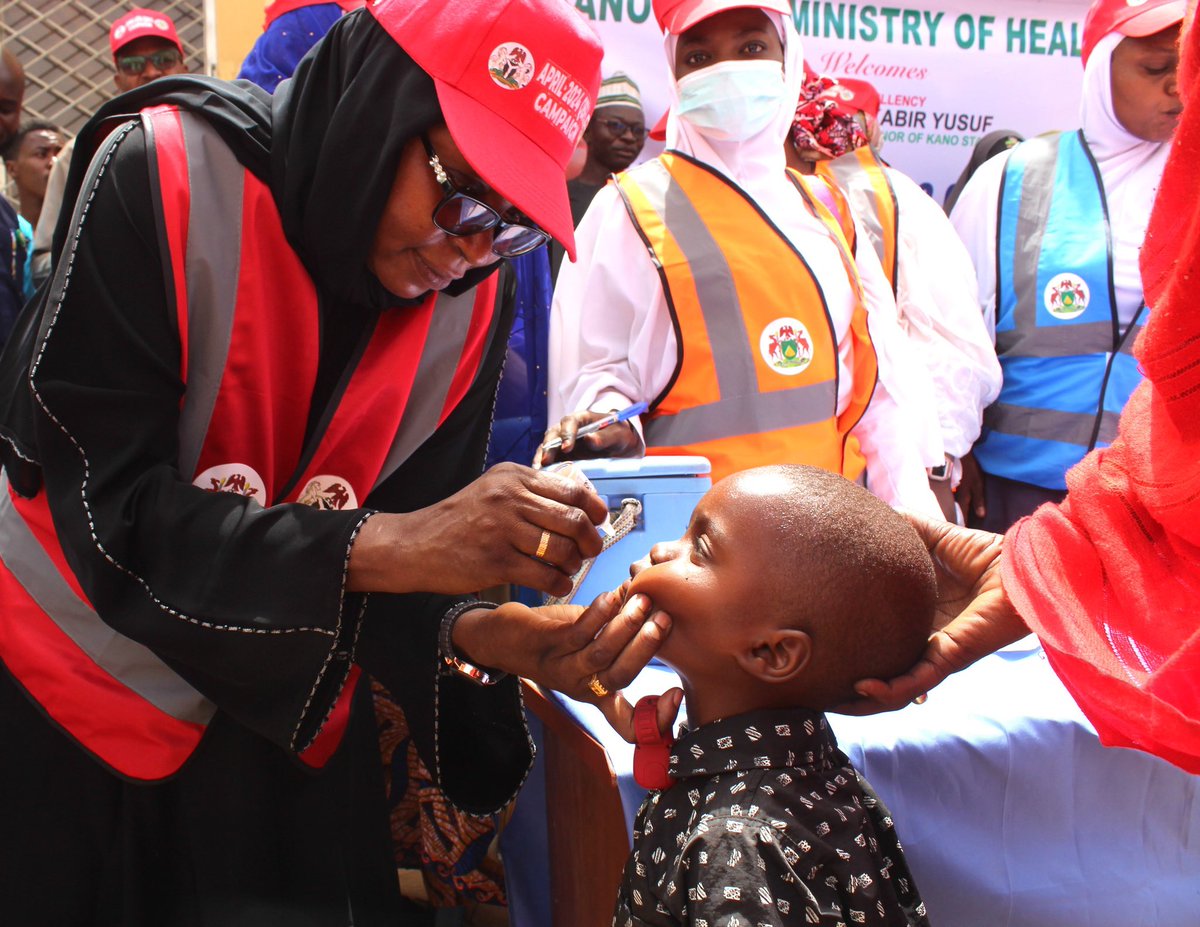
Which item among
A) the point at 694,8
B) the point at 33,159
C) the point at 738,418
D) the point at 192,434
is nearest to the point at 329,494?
the point at 192,434

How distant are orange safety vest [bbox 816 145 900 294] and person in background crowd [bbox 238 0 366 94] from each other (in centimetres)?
169

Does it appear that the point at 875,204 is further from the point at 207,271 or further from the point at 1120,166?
the point at 207,271

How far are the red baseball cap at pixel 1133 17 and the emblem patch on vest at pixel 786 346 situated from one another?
1.55 metres

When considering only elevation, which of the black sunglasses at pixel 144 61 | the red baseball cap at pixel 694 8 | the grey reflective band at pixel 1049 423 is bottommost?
the grey reflective band at pixel 1049 423

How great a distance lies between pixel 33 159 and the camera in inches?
201

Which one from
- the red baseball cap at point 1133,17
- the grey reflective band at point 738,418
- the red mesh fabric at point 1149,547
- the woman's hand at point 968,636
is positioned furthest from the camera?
the red baseball cap at point 1133,17

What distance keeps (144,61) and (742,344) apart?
11.6ft

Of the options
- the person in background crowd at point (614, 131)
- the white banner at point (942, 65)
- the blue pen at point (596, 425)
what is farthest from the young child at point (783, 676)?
the white banner at point (942, 65)

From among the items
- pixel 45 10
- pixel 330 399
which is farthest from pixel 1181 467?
pixel 45 10

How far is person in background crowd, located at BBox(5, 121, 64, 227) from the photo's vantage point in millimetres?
5098

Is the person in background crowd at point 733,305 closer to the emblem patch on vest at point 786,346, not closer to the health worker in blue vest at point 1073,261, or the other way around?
the emblem patch on vest at point 786,346

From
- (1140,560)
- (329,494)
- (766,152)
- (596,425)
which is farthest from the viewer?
(766,152)

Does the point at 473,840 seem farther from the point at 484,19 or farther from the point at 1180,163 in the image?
the point at 1180,163

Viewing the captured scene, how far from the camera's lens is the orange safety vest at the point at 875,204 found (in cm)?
346
